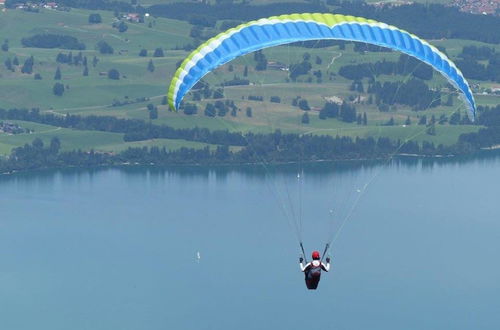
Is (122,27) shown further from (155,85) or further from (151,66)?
(155,85)

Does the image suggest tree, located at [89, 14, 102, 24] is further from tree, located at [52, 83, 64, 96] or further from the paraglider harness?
the paraglider harness

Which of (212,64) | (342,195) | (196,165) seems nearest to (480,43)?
(196,165)

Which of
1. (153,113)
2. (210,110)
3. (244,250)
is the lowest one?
(244,250)

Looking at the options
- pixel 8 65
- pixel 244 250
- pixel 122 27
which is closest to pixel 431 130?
pixel 8 65

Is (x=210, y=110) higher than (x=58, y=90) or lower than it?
lower

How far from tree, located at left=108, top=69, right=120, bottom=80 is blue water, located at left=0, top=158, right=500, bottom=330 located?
103 ft

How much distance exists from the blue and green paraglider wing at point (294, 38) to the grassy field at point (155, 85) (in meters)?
71.2

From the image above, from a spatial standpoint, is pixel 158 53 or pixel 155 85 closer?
pixel 155 85

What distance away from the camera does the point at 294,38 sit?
47250mm

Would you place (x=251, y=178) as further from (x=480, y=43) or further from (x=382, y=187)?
→ (x=480, y=43)

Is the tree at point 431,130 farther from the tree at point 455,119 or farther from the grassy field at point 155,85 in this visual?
the tree at point 455,119

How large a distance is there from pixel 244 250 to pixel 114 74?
216ft

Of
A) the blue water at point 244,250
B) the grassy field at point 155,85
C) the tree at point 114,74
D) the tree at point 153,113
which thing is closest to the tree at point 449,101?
the grassy field at point 155,85

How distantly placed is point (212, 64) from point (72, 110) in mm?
95329
